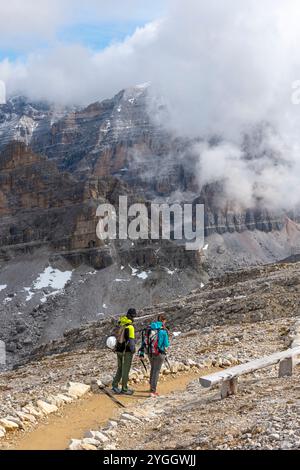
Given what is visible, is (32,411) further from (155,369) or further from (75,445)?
(155,369)

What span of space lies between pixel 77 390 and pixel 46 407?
2333 millimetres

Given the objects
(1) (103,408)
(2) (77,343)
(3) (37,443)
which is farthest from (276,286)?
(3) (37,443)

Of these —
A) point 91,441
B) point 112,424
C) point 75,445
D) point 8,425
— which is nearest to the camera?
point 75,445

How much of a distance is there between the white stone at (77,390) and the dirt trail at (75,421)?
0.94 feet

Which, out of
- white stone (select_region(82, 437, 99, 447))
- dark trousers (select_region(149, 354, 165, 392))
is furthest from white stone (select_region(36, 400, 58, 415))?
white stone (select_region(82, 437, 99, 447))

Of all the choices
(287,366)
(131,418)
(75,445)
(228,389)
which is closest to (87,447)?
(75,445)

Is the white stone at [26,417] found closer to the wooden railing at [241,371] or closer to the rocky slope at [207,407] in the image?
the rocky slope at [207,407]

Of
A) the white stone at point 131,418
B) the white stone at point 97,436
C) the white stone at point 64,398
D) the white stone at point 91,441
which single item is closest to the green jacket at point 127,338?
the white stone at point 64,398

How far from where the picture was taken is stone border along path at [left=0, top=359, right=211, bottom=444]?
1430cm

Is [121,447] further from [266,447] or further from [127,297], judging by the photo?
[127,297]

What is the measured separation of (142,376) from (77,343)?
139 ft

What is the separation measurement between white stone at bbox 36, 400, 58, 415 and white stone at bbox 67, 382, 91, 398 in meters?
1.59

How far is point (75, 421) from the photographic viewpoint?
15.4 meters

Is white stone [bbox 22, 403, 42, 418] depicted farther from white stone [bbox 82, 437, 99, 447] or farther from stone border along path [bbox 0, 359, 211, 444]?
white stone [bbox 82, 437, 99, 447]
